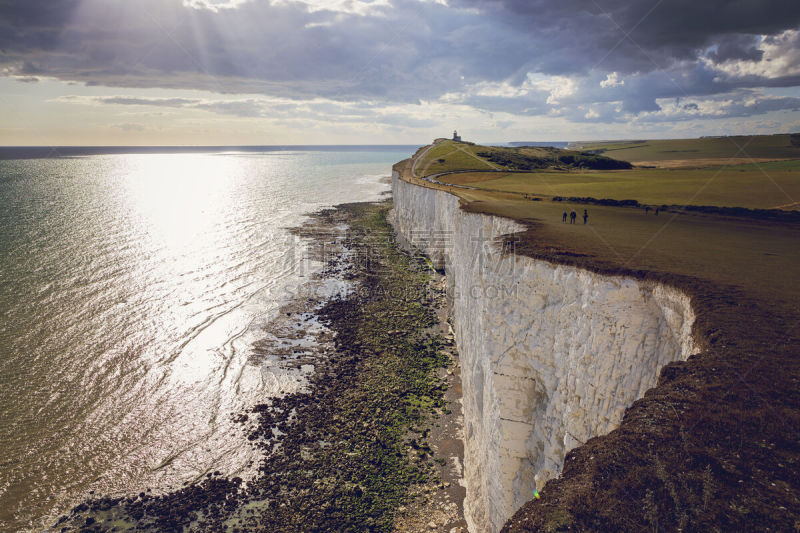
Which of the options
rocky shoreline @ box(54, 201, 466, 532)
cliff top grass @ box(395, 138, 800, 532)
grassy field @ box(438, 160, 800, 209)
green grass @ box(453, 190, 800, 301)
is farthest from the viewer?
grassy field @ box(438, 160, 800, 209)

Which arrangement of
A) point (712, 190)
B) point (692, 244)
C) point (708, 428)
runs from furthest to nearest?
1. point (712, 190)
2. point (692, 244)
3. point (708, 428)

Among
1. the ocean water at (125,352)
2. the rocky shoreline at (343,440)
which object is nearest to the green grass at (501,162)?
the ocean water at (125,352)

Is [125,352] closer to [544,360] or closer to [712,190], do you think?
[544,360]

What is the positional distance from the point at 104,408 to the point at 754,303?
31.5m

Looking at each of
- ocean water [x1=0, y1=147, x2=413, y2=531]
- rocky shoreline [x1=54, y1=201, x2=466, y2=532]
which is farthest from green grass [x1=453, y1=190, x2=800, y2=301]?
ocean water [x1=0, y1=147, x2=413, y2=531]

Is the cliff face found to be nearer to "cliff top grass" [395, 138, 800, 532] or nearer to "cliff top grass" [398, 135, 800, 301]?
"cliff top grass" [395, 138, 800, 532]

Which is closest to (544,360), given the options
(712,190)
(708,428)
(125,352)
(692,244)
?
(708,428)

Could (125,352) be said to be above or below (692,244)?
below

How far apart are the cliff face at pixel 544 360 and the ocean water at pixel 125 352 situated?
12868mm

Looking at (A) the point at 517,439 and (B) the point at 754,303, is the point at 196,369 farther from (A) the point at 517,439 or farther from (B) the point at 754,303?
(B) the point at 754,303

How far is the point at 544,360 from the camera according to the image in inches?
586

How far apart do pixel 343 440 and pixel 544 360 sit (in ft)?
40.5

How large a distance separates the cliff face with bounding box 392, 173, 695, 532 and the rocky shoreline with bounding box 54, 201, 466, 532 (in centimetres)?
271

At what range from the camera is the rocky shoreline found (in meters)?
17.7
